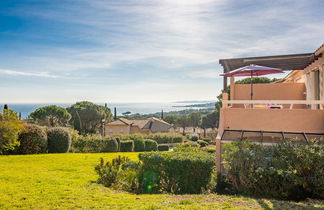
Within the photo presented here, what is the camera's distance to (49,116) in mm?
50469

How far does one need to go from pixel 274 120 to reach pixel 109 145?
56.4 feet

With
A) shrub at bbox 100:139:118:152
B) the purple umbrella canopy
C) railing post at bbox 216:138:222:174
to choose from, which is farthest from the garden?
shrub at bbox 100:139:118:152

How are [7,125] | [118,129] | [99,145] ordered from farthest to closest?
1. [118,129]
2. [99,145]
3. [7,125]

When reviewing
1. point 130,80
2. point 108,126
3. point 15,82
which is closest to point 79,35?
point 15,82

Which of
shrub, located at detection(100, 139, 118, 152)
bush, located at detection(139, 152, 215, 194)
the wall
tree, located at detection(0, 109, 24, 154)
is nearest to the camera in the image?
bush, located at detection(139, 152, 215, 194)

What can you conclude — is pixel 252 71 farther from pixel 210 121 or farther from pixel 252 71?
pixel 210 121

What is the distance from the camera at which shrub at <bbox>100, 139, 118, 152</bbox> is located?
24328mm

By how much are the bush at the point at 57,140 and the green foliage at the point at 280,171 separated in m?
→ 14.4

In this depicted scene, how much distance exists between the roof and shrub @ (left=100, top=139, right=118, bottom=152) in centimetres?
1424

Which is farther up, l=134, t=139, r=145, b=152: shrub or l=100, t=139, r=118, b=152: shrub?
l=100, t=139, r=118, b=152: shrub

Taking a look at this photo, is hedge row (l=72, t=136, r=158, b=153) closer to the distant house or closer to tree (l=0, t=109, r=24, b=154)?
tree (l=0, t=109, r=24, b=154)

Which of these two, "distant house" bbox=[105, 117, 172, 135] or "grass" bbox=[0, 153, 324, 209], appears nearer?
"grass" bbox=[0, 153, 324, 209]

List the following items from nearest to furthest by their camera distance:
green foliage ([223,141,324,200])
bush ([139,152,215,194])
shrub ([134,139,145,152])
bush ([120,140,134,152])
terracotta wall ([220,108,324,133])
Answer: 1. green foliage ([223,141,324,200])
2. bush ([139,152,215,194])
3. terracotta wall ([220,108,324,133])
4. bush ([120,140,134,152])
5. shrub ([134,139,145,152])

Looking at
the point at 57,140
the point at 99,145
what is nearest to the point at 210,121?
the point at 99,145
